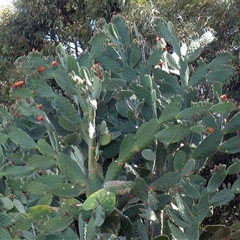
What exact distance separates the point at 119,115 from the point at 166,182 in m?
0.83

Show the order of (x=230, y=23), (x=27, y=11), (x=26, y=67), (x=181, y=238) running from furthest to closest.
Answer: (x=27, y=11)
(x=230, y=23)
(x=26, y=67)
(x=181, y=238)

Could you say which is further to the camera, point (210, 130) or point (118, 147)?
point (118, 147)

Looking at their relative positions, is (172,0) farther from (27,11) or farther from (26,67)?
(26,67)

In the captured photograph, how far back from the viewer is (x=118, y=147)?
3.50m

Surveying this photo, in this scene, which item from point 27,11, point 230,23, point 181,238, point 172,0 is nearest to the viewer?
point 181,238

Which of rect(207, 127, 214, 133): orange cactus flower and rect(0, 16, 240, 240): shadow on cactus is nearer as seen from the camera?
rect(0, 16, 240, 240): shadow on cactus

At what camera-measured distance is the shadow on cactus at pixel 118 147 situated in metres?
3.10

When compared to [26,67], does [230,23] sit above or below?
below

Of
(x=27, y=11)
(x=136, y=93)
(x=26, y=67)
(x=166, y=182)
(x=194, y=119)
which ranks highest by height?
(x=27, y=11)

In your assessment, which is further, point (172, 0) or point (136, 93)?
point (172, 0)

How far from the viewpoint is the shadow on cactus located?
3.10 meters

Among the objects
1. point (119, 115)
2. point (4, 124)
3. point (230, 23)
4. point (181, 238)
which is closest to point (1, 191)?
point (4, 124)

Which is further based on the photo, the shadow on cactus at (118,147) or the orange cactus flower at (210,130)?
the orange cactus flower at (210,130)

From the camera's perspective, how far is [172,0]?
666 centimetres
